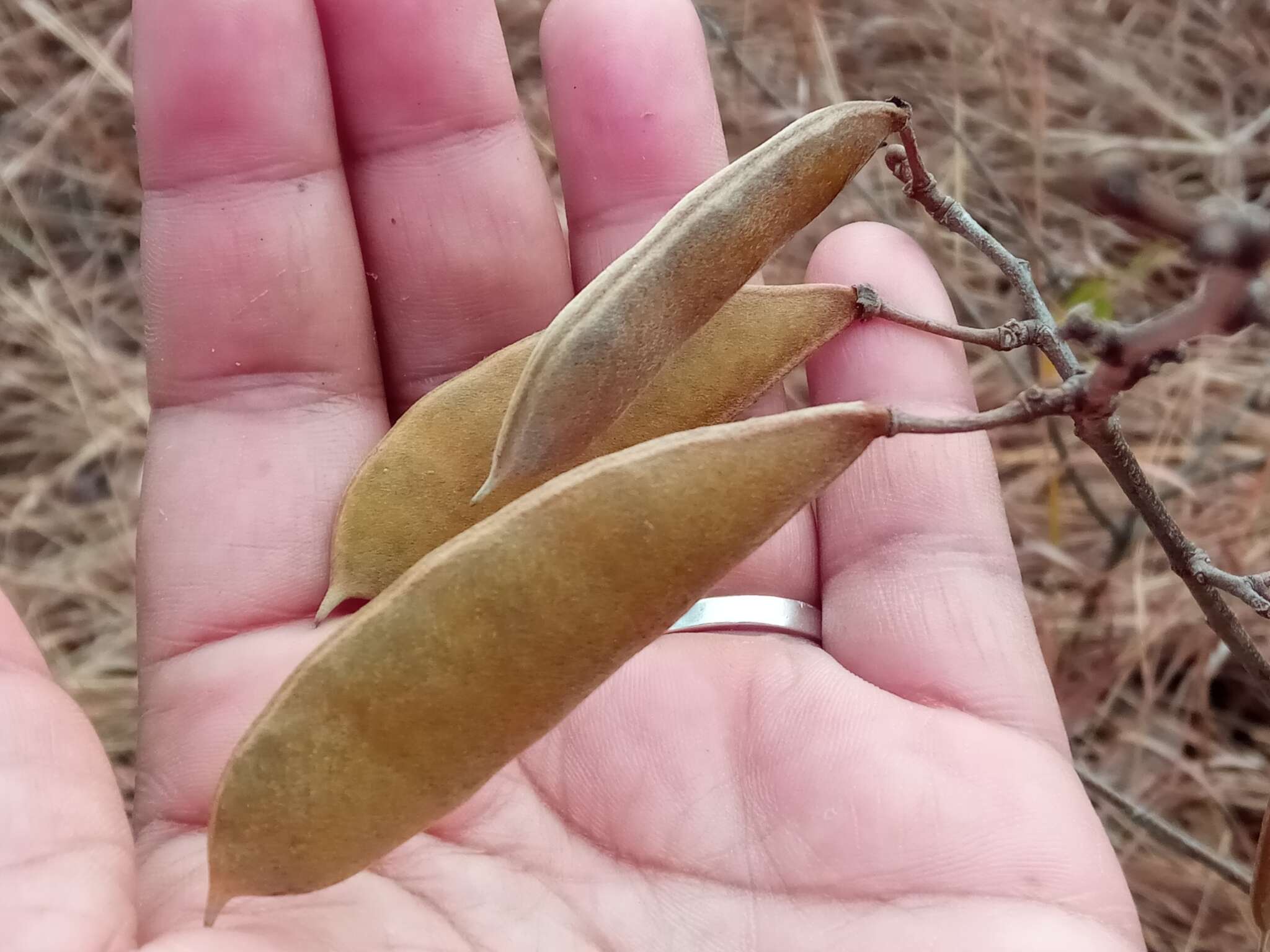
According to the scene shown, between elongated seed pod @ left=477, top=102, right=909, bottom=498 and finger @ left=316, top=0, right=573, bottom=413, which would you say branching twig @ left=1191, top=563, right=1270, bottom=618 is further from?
finger @ left=316, top=0, right=573, bottom=413

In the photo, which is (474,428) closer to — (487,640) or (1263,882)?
(487,640)

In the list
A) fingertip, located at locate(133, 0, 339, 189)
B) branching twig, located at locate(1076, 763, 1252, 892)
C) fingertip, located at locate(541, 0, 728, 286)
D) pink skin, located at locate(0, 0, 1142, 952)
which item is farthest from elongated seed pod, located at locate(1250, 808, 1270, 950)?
fingertip, located at locate(133, 0, 339, 189)

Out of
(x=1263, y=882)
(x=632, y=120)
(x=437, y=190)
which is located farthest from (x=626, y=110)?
(x=1263, y=882)

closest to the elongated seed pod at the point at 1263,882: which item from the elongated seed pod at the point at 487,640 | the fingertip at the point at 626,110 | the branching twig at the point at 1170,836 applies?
the branching twig at the point at 1170,836

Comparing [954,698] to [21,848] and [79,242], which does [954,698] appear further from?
[79,242]

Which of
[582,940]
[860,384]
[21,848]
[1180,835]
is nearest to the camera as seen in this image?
[21,848]

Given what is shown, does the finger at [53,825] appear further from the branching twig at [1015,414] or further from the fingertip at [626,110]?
the fingertip at [626,110]

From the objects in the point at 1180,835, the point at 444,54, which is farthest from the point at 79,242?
the point at 1180,835
